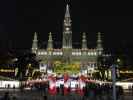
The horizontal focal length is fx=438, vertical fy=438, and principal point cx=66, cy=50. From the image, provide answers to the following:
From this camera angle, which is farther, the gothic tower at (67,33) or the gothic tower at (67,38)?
the gothic tower at (67,38)

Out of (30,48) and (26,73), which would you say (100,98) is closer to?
(26,73)

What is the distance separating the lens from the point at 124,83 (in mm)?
89312

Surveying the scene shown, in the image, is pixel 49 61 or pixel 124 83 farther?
pixel 49 61

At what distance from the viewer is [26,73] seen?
105 metres

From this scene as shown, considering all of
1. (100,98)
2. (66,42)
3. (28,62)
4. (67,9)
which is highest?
→ (67,9)

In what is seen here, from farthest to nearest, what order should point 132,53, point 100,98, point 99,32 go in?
point 99,32, point 132,53, point 100,98

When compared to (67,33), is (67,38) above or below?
below

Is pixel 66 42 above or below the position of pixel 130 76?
above

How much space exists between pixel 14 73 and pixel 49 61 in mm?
89339

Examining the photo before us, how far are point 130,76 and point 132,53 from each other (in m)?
16.6

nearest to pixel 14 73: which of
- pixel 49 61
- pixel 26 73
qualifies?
pixel 26 73

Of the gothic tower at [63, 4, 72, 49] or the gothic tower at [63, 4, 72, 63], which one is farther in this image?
the gothic tower at [63, 4, 72, 63]

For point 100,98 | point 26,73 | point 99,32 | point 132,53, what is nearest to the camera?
point 100,98

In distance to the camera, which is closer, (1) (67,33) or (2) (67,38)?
(1) (67,33)
